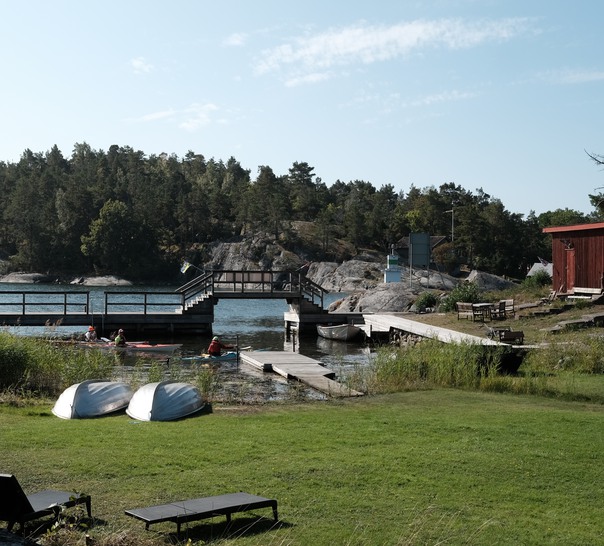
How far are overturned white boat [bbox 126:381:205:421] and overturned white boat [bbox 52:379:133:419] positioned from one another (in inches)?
20.0

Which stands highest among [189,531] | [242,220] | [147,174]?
[147,174]

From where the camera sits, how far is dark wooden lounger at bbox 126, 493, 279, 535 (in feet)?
22.8

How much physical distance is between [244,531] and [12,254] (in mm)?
134210

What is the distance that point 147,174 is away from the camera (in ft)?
524

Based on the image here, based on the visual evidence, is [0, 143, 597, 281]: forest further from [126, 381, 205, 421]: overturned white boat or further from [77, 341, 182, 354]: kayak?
[126, 381, 205, 421]: overturned white boat

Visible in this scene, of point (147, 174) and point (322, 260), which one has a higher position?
point (147, 174)

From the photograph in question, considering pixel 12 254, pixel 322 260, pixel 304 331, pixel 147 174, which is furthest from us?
pixel 147 174

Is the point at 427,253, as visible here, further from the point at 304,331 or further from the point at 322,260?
the point at 322,260

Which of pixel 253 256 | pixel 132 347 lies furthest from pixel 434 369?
pixel 253 256

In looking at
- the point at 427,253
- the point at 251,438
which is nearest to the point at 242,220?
the point at 427,253

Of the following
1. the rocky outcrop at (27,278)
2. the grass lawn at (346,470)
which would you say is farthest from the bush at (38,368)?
the rocky outcrop at (27,278)

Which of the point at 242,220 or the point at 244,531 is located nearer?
the point at 244,531

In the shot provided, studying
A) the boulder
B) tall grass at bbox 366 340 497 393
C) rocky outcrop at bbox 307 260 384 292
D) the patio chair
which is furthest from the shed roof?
rocky outcrop at bbox 307 260 384 292

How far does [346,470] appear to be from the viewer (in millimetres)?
9273
